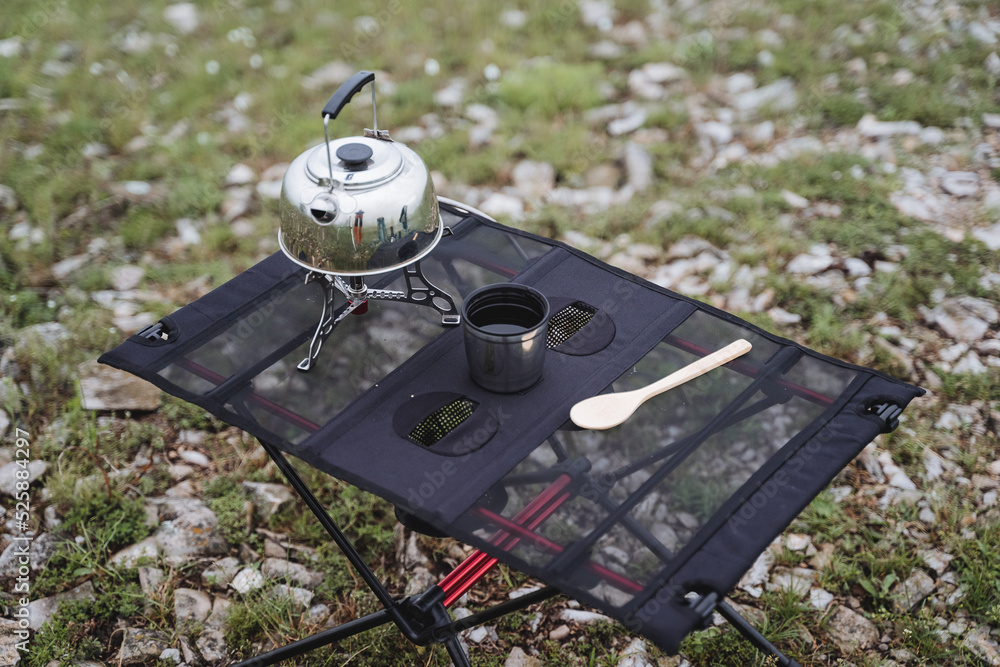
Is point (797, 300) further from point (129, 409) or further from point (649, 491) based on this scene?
point (129, 409)

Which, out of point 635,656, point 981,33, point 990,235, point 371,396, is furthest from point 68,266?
point 981,33

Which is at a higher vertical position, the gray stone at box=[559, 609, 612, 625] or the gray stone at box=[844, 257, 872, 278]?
the gray stone at box=[844, 257, 872, 278]

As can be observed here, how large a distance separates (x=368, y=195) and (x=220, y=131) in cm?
327

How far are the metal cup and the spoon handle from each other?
223 mm

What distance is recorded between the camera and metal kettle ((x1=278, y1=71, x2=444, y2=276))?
1531 mm

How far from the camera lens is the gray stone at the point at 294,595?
7.64ft

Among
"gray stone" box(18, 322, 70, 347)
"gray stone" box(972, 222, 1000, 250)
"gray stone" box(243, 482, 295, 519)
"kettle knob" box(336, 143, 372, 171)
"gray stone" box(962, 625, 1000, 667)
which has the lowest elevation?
"gray stone" box(243, 482, 295, 519)

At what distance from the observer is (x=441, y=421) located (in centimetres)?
162

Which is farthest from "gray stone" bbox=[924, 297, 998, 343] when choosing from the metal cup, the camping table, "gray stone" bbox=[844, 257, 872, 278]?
the metal cup

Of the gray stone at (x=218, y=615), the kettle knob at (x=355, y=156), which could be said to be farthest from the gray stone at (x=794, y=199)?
the gray stone at (x=218, y=615)

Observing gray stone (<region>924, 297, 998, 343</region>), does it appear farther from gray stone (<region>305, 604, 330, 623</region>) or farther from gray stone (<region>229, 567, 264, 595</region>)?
gray stone (<region>229, 567, 264, 595</region>)

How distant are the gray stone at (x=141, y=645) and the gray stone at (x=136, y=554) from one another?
22 centimetres

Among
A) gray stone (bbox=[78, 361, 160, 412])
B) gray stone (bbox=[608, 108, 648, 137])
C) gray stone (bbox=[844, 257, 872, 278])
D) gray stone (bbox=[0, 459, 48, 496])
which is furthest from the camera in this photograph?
gray stone (bbox=[608, 108, 648, 137])

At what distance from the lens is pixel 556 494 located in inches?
58.8
